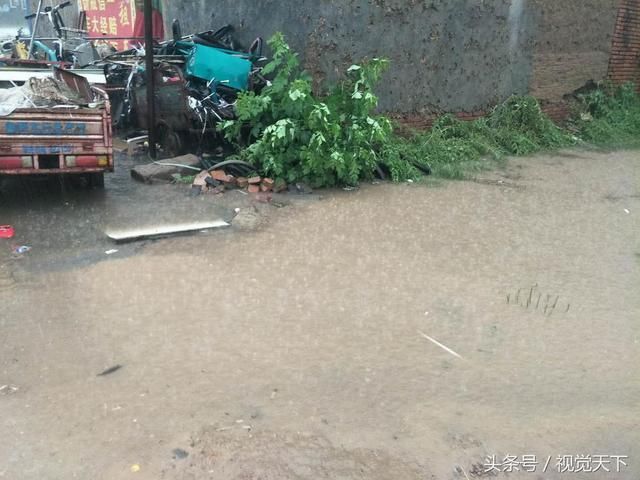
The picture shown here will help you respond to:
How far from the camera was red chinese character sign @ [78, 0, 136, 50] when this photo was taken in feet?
50.5

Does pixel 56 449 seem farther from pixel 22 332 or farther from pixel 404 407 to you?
pixel 404 407

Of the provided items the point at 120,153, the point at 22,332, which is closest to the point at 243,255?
the point at 22,332

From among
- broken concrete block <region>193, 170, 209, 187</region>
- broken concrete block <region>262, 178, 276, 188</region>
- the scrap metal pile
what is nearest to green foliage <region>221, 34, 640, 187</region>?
broken concrete block <region>262, 178, 276, 188</region>

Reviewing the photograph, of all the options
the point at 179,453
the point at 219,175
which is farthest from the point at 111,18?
the point at 179,453

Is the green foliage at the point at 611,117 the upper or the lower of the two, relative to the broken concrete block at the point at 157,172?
upper

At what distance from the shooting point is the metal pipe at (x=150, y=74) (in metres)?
8.22

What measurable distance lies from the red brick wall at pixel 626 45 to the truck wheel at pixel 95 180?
11274mm

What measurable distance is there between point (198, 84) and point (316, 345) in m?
6.12

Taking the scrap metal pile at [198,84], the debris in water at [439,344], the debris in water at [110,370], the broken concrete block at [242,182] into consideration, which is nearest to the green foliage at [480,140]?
the broken concrete block at [242,182]

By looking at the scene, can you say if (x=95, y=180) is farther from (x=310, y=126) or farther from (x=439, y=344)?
(x=439, y=344)

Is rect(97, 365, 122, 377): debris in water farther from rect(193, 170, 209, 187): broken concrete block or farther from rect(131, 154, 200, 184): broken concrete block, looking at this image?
rect(131, 154, 200, 184): broken concrete block

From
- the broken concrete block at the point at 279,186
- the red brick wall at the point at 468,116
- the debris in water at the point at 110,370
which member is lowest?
the debris in water at the point at 110,370

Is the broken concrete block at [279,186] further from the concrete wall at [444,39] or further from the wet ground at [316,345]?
the concrete wall at [444,39]

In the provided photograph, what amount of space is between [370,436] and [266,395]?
681mm
